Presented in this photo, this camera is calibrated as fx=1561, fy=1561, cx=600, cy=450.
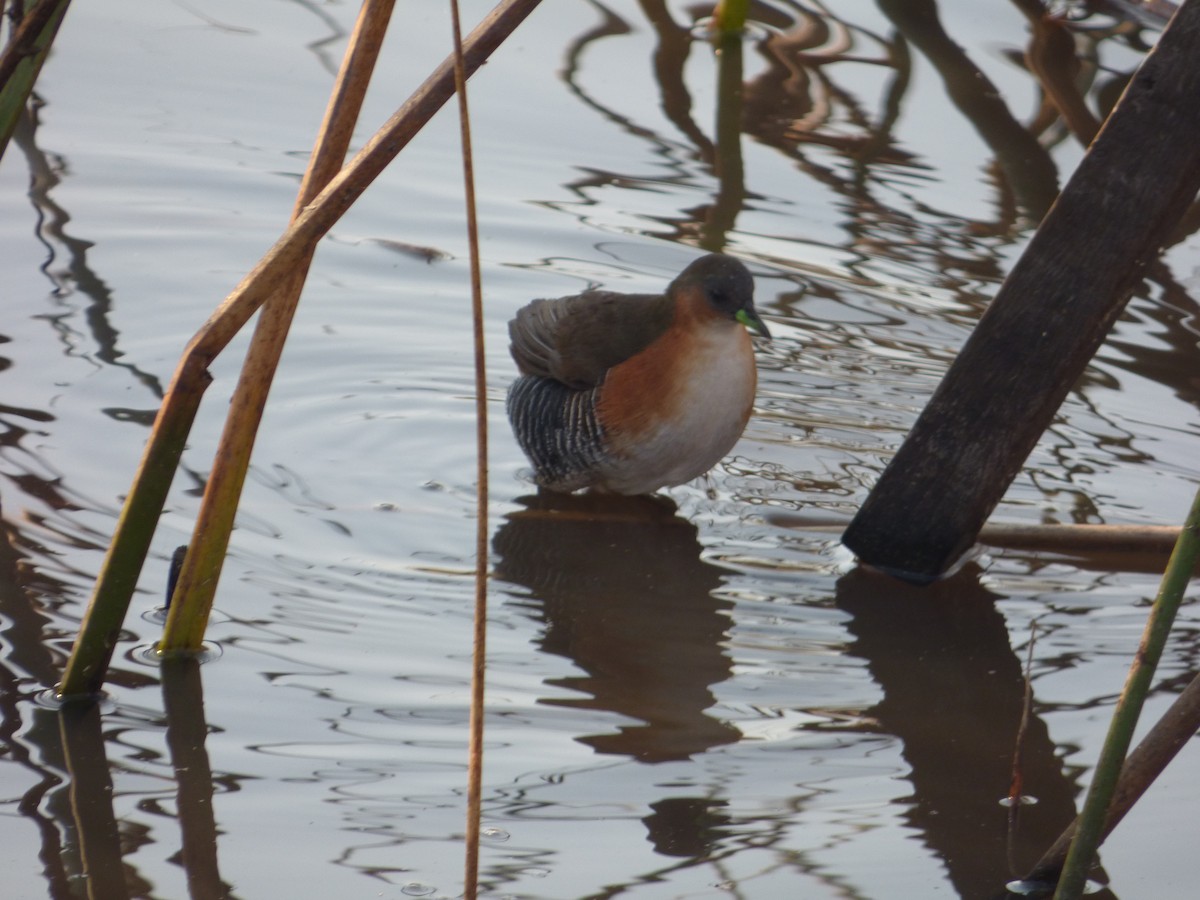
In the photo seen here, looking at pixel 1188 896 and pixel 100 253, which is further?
pixel 100 253

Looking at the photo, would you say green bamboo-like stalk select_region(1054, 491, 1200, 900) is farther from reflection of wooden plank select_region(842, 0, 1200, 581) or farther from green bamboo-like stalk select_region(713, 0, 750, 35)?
green bamboo-like stalk select_region(713, 0, 750, 35)

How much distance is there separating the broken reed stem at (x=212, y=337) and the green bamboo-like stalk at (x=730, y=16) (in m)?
5.12

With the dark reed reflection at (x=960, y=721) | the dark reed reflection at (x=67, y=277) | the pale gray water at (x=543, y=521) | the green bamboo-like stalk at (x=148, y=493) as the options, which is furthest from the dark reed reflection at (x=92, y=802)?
the dark reed reflection at (x=67, y=277)

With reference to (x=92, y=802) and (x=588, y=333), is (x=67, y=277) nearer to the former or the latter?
(x=588, y=333)

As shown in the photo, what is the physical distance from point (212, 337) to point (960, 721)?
1769 millimetres

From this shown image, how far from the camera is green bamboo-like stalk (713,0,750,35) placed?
24.8 ft

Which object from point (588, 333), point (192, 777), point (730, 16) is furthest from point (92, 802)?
point (730, 16)

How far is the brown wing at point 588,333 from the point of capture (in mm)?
4629

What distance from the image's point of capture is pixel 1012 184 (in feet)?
21.4

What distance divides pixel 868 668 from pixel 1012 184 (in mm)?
3535

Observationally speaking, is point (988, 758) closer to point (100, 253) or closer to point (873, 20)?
point (100, 253)

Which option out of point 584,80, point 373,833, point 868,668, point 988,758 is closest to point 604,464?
point 868,668

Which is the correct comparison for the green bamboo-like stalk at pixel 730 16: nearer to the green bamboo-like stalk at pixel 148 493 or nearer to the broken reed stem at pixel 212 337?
the broken reed stem at pixel 212 337

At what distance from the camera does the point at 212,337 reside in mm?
2723
